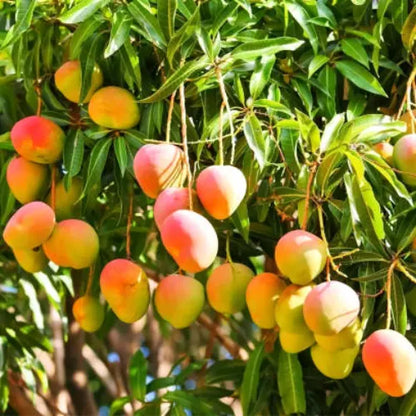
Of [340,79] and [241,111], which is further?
[340,79]

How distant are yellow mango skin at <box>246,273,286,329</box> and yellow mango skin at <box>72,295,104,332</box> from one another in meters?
0.29

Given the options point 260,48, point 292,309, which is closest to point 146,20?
point 260,48

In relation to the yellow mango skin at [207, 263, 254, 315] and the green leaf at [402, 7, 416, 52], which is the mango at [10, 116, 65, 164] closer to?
the yellow mango skin at [207, 263, 254, 315]

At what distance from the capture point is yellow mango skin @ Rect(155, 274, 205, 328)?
3.67 feet

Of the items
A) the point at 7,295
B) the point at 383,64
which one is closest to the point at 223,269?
the point at 383,64

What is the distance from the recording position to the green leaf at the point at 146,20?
3.73ft

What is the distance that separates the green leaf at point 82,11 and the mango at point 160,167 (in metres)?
0.18

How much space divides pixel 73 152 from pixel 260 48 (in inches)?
10.8

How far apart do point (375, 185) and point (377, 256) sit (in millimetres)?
95

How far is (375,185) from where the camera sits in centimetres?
114

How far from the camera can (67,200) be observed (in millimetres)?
1253

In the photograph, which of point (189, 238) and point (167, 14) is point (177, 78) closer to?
point (167, 14)

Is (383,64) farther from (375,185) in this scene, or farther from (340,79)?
(375,185)

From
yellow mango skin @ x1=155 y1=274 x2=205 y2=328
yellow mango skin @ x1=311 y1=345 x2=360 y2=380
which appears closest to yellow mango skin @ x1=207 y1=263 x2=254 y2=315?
yellow mango skin @ x1=155 y1=274 x2=205 y2=328
